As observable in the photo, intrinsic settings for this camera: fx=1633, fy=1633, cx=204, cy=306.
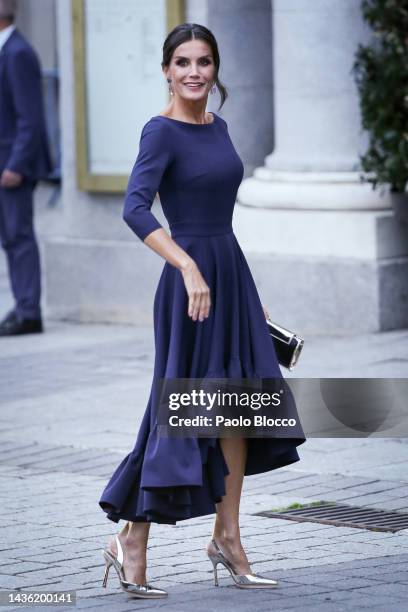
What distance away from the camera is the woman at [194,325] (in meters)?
4.83

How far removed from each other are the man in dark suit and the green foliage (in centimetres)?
226

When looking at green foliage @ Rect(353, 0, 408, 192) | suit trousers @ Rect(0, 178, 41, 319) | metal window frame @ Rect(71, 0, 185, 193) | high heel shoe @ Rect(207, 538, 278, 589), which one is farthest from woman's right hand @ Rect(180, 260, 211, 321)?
metal window frame @ Rect(71, 0, 185, 193)

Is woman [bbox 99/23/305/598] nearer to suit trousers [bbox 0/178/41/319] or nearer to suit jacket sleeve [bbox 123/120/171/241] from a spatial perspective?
suit jacket sleeve [bbox 123/120/171/241]

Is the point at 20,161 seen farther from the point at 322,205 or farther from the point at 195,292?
the point at 195,292

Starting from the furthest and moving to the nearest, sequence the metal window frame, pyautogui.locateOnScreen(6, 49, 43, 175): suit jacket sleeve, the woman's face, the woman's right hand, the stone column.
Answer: the metal window frame → pyautogui.locateOnScreen(6, 49, 43, 175): suit jacket sleeve → the stone column → the woman's face → the woman's right hand

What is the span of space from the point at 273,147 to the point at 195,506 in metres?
6.99

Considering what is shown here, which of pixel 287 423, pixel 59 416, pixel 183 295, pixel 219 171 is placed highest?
pixel 219 171

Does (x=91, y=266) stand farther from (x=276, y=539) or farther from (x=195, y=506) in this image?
(x=195, y=506)

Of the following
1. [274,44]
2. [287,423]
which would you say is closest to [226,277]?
[287,423]

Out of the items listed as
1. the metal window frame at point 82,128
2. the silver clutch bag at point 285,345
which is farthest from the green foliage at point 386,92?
the silver clutch bag at point 285,345

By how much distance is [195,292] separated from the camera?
4.70 metres

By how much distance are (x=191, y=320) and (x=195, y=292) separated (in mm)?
234

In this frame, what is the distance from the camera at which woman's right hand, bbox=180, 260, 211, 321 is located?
4703mm

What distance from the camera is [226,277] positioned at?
495 centimetres
